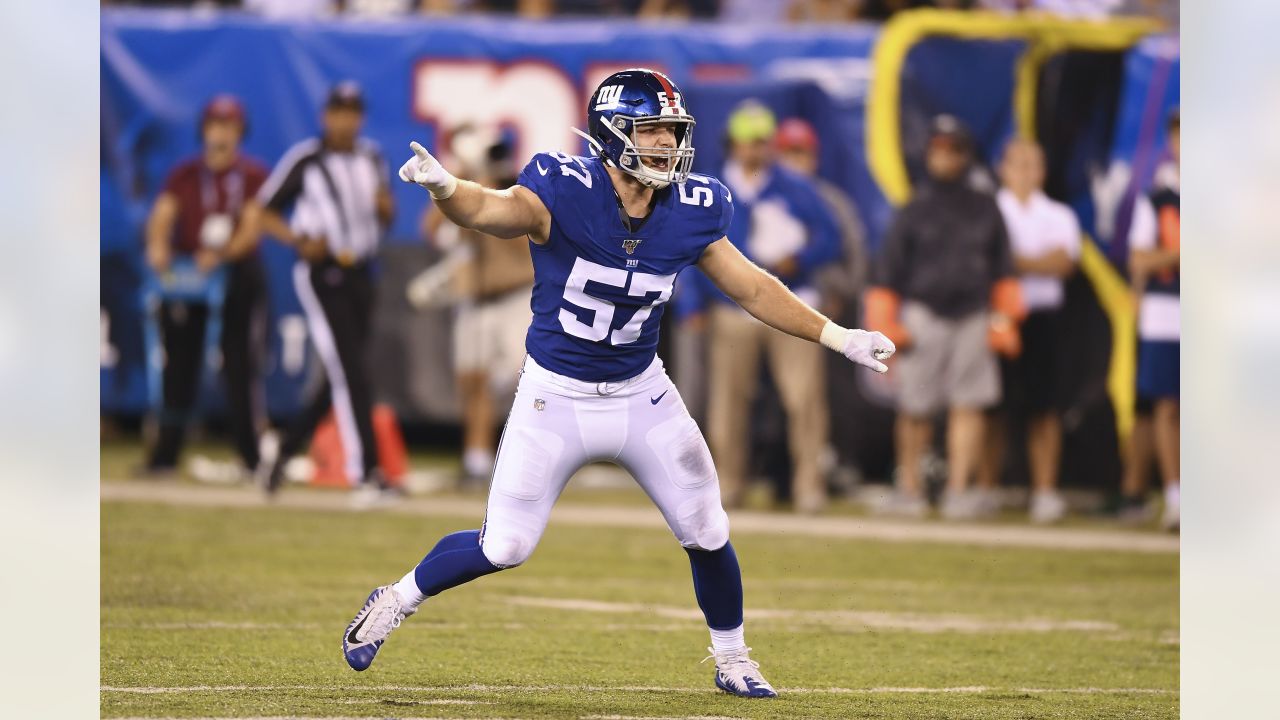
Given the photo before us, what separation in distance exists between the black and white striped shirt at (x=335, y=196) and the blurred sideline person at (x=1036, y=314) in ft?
11.6

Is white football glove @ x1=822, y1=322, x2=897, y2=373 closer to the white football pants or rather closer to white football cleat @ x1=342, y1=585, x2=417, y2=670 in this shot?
the white football pants

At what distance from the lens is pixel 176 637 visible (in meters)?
6.87

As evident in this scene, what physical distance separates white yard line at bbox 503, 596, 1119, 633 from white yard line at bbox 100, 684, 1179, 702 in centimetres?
129

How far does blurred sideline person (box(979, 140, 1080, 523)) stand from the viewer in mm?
11133

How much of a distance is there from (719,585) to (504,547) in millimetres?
744

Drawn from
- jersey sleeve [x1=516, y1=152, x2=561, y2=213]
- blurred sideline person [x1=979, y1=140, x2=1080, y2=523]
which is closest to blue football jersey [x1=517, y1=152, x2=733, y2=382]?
jersey sleeve [x1=516, y1=152, x2=561, y2=213]

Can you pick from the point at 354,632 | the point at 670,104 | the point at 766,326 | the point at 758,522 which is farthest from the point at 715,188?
the point at 766,326

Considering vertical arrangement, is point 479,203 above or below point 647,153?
below

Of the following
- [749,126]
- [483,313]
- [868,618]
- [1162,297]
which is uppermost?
[749,126]

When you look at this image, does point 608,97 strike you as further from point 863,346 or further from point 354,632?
point 354,632

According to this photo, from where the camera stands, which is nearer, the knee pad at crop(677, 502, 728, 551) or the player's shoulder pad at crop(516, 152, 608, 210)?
the player's shoulder pad at crop(516, 152, 608, 210)

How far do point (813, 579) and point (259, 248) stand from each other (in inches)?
180

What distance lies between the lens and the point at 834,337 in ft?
19.3
